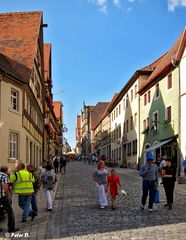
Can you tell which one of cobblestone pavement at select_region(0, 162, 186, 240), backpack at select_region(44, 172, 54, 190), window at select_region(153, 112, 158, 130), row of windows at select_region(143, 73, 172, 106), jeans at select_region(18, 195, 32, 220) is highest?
row of windows at select_region(143, 73, 172, 106)

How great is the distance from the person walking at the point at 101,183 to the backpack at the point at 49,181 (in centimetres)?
147

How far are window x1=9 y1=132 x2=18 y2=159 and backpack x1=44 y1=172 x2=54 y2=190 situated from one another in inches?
405

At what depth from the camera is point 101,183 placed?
14.0 meters

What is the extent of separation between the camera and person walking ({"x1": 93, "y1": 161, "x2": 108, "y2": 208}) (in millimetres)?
13789

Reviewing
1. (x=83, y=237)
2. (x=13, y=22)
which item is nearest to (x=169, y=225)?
(x=83, y=237)

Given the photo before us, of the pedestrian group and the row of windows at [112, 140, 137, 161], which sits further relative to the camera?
the row of windows at [112, 140, 137, 161]

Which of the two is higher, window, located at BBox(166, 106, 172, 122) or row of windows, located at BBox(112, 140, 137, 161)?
window, located at BBox(166, 106, 172, 122)

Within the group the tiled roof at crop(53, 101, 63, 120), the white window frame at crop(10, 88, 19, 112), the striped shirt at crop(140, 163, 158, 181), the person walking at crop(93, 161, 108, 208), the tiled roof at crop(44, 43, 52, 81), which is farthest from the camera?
the tiled roof at crop(53, 101, 63, 120)

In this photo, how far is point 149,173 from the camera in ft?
42.6

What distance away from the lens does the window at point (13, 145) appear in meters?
23.8

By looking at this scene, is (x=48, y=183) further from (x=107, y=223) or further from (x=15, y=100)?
(x=15, y=100)

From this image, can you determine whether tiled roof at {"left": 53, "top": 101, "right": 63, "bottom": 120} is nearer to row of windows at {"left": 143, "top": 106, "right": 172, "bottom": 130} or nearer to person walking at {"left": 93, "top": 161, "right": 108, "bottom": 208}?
row of windows at {"left": 143, "top": 106, "right": 172, "bottom": 130}

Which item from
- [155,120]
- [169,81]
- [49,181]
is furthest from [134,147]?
[49,181]

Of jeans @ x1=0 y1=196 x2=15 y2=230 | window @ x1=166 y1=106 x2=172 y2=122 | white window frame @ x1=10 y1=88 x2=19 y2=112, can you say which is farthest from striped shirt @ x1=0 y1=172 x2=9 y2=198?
window @ x1=166 y1=106 x2=172 y2=122
